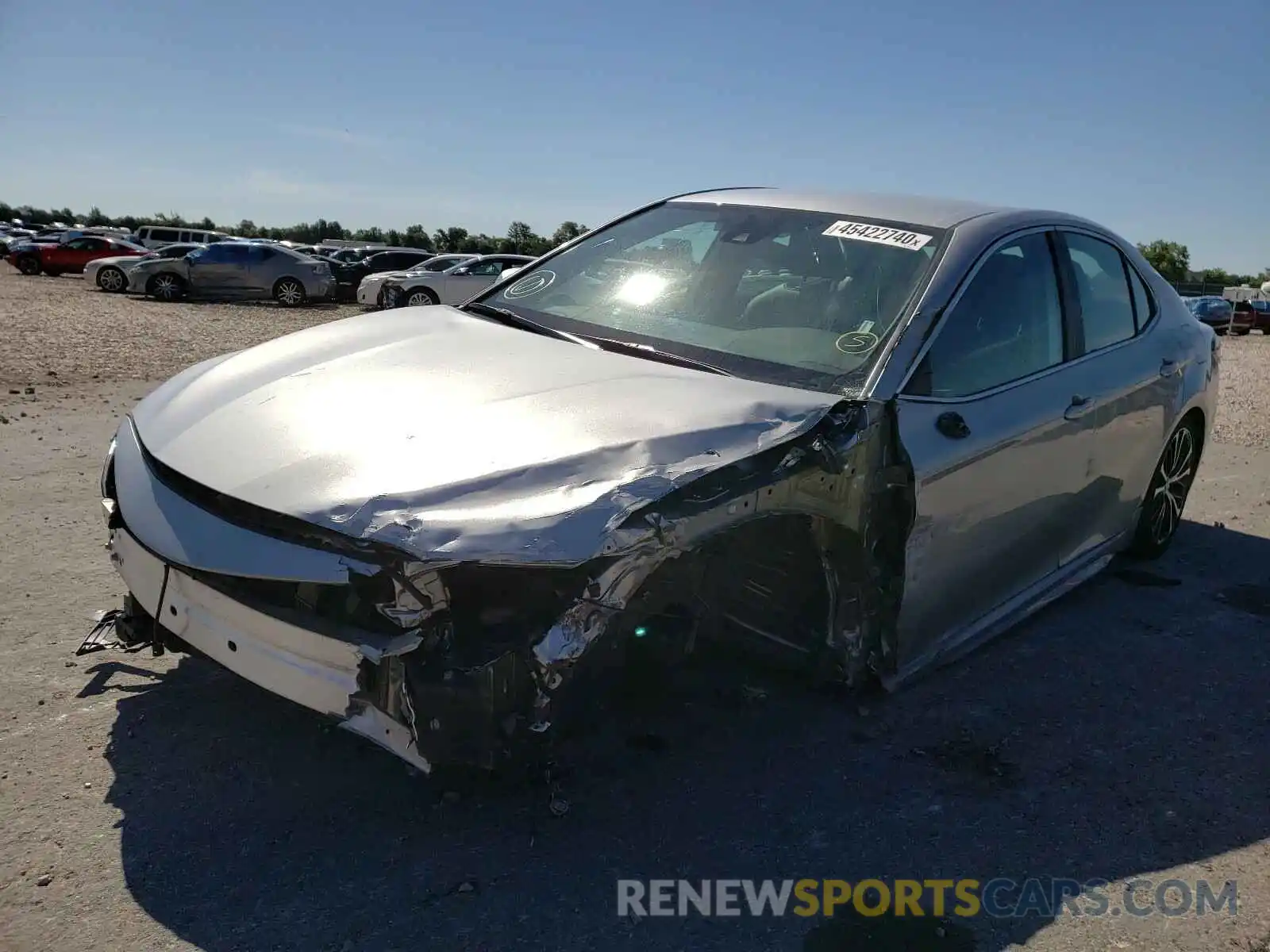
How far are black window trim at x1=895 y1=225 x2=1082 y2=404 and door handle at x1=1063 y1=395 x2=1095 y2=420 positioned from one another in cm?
13

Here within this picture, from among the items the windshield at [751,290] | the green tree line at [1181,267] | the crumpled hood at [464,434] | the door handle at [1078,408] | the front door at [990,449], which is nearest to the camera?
the crumpled hood at [464,434]

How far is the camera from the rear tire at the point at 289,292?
22859 mm

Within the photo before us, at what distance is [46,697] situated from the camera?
3.21 m

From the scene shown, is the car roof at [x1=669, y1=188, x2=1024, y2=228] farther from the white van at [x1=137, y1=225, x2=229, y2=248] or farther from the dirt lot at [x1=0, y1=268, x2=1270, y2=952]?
the white van at [x1=137, y1=225, x2=229, y2=248]

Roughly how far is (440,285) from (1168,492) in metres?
17.8

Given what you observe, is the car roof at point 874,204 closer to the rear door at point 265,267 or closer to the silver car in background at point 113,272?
the rear door at point 265,267

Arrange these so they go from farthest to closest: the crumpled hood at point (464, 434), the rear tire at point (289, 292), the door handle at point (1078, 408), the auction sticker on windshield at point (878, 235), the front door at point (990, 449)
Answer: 1. the rear tire at point (289, 292)
2. the door handle at point (1078, 408)
3. the auction sticker on windshield at point (878, 235)
4. the front door at point (990, 449)
5. the crumpled hood at point (464, 434)

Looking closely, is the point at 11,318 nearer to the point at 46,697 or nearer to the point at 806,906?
the point at 46,697

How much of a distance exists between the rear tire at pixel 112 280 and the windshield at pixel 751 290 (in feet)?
79.5

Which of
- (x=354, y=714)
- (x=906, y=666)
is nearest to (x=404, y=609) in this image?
(x=354, y=714)

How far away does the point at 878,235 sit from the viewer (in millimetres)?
3584

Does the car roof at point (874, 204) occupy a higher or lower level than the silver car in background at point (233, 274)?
higher

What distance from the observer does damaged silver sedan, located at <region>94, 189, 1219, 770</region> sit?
2.28 metres

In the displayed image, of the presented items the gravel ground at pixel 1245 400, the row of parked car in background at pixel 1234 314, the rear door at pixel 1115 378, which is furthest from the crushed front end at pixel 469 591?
the row of parked car in background at pixel 1234 314
